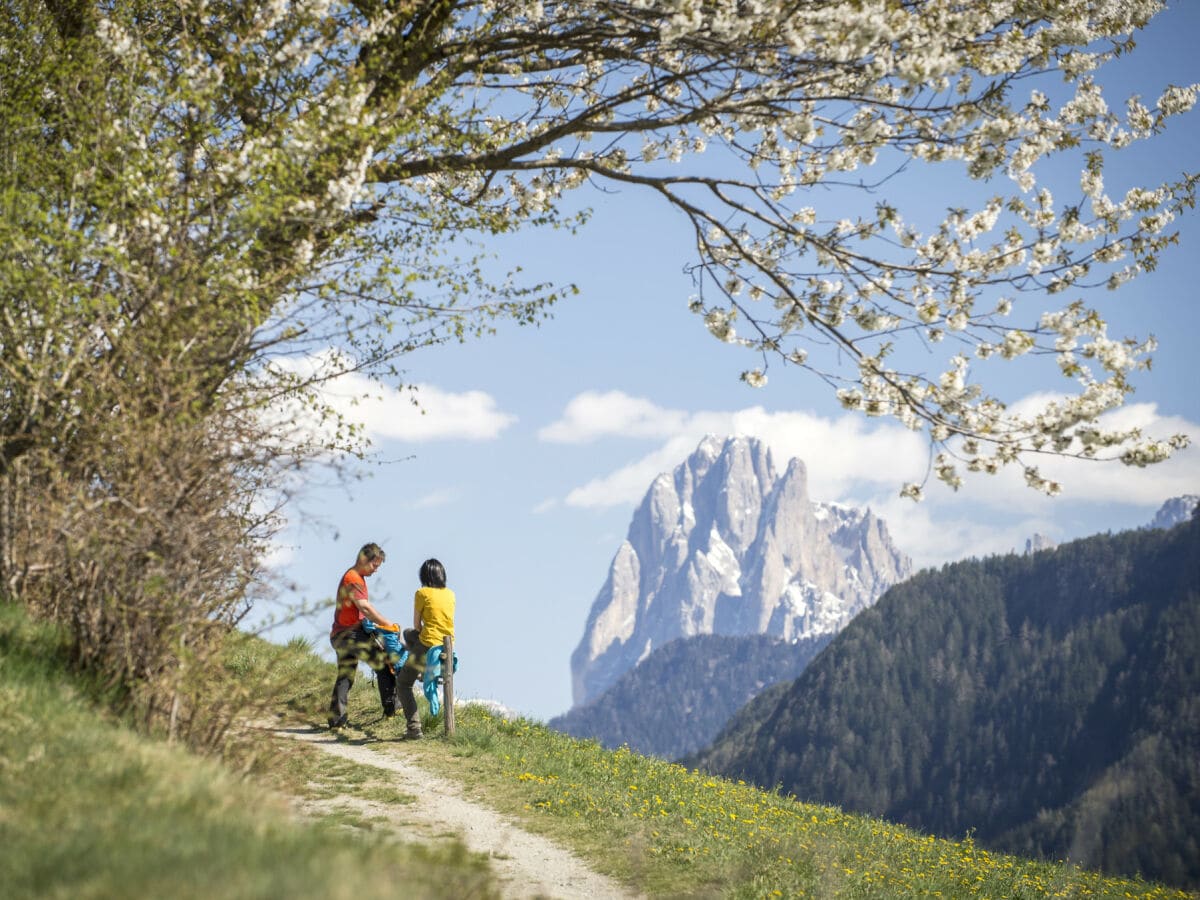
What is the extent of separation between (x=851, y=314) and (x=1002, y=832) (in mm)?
213297

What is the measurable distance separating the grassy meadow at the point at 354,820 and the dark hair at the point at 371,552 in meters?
1.98

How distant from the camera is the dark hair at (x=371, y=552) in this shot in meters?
13.0

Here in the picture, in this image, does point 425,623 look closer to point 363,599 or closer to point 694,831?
point 363,599

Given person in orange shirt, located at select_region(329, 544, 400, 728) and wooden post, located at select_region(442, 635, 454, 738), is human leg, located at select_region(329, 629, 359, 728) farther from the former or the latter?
wooden post, located at select_region(442, 635, 454, 738)

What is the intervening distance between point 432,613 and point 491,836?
176 inches

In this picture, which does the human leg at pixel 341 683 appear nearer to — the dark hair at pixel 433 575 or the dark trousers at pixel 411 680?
the dark trousers at pixel 411 680

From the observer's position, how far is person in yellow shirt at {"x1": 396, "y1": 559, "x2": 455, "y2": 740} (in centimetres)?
1353

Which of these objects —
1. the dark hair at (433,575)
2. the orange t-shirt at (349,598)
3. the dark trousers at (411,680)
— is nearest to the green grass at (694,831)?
the dark trousers at (411,680)

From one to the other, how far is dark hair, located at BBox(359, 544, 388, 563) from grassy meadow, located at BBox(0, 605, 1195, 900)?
198cm

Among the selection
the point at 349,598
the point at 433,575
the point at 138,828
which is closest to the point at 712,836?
the point at 433,575

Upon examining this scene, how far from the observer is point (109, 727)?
7234 millimetres

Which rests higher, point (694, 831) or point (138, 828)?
point (138, 828)

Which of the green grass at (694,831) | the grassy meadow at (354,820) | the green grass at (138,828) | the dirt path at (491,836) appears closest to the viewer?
the green grass at (138,828)

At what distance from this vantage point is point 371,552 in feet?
43.0
